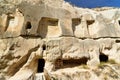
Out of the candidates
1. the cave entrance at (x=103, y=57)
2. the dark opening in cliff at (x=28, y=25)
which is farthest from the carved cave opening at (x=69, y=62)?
the dark opening in cliff at (x=28, y=25)

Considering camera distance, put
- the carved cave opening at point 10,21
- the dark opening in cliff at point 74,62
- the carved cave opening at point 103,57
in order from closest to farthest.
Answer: the carved cave opening at point 10,21, the dark opening in cliff at point 74,62, the carved cave opening at point 103,57

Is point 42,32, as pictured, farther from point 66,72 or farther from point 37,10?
point 66,72

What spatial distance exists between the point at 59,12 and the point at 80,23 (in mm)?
2370

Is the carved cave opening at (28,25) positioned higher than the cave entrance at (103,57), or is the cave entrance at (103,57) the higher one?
the carved cave opening at (28,25)

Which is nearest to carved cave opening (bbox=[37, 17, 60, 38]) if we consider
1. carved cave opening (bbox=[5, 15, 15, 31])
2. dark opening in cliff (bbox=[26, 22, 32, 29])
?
dark opening in cliff (bbox=[26, 22, 32, 29])

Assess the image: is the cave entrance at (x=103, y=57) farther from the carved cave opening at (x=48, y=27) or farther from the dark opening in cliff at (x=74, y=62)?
the carved cave opening at (x=48, y=27)

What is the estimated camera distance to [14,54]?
13.9m

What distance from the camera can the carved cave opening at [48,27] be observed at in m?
15.7

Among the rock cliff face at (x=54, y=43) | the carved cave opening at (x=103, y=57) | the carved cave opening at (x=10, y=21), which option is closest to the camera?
the rock cliff face at (x=54, y=43)

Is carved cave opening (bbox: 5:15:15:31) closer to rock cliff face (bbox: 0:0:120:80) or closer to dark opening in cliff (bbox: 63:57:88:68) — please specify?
rock cliff face (bbox: 0:0:120:80)

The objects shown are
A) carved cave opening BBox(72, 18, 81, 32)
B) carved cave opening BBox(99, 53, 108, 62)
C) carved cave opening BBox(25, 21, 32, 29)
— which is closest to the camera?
carved cave opening BBox(25, 21, 32, 29)

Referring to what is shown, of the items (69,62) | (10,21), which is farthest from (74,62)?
(10,21)

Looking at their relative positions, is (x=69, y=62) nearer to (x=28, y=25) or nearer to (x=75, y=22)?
(x=75, y=22)

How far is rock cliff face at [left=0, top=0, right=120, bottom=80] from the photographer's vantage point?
1382 cm
